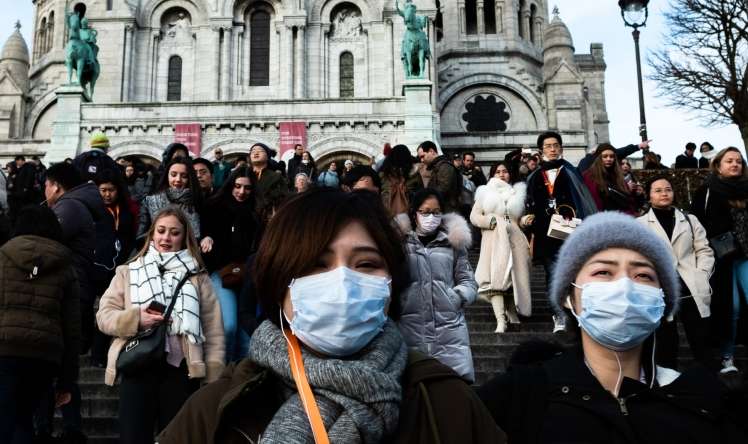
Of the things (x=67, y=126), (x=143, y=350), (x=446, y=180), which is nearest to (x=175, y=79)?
(x=67, y=126)

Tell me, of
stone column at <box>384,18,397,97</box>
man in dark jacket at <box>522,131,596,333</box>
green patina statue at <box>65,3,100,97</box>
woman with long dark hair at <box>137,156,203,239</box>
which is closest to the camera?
woman with long dark hair at <box>137,156,203,239</box>

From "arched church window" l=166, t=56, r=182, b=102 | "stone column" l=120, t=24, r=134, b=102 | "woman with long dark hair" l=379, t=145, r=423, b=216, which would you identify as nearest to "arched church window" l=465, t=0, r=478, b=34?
"arched church window" l=166, t=56, r=182, b=102

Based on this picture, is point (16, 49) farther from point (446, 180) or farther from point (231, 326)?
point (231, 326)

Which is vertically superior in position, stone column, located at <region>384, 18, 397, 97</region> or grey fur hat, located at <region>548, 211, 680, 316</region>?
stone column, located at <region>384, 18, 397, 97</region>

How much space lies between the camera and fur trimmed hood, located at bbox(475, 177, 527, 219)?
26.7 ft

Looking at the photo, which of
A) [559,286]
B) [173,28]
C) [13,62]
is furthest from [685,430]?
[13,62]

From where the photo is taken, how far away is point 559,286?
2.80 meters

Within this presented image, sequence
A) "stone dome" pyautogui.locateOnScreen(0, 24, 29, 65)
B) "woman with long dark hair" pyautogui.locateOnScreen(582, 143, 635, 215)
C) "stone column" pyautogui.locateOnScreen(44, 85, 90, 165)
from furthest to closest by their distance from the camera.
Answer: "stone dome" pyautogui.locateOnScreen(0, 24, 29, 65) → "stone column" pyautogui.locateOnScreen(44, 85, 90, 165) → "woman with long dark hair" pyautogui.locateOnScreen(582, 143, 635, 215)

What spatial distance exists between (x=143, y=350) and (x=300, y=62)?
25229 mm

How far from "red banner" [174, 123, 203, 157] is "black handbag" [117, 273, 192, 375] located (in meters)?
18.3

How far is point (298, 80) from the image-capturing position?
92.8 ft

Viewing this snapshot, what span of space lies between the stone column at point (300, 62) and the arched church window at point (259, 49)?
1.36 metres

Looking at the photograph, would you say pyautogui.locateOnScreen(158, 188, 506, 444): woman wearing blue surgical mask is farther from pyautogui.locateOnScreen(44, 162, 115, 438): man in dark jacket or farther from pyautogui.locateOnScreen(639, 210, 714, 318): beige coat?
pyautogui.locateOnScreen(639, 210, 714, 318): beige coat

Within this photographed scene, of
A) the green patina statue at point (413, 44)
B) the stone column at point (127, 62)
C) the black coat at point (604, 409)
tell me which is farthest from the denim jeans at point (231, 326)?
the stone column at point (127, 62)
